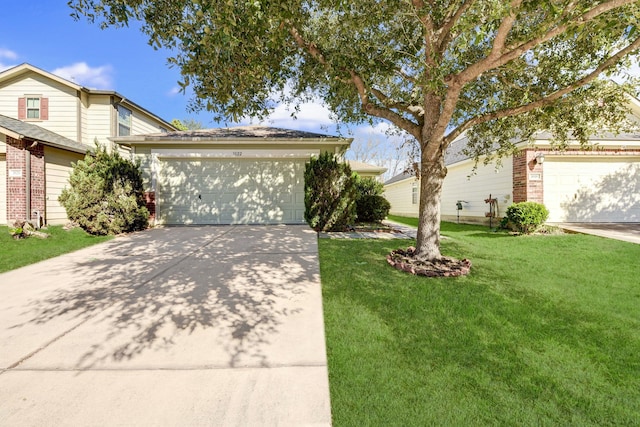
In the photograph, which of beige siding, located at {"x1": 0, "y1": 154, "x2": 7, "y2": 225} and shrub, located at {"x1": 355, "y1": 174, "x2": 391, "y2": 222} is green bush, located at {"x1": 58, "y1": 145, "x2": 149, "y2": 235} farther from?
shrub, located at {"x1": 355, "y1": 174, "x2": 391, "y2": 222}

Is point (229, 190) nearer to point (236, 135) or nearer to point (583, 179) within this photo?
point (236, 135)

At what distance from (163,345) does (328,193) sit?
6.38 m

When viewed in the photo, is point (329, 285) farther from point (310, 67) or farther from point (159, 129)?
point (159, 129)

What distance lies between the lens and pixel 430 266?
16.4 ft

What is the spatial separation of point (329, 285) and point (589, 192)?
1105cm

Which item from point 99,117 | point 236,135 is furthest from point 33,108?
point 236,135

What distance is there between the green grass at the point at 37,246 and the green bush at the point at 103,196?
19.0 inches

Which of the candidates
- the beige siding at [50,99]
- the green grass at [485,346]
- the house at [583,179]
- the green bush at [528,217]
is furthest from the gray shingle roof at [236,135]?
the green grass at [485,346]

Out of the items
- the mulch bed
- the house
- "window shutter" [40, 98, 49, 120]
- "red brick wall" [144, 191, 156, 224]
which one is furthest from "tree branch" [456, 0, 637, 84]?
"window shutter" [40, 98, 49, 120]

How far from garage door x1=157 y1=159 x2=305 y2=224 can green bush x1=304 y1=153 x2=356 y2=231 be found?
1883mm

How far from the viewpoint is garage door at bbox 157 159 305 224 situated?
1039cm

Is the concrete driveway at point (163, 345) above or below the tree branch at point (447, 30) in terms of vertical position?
below

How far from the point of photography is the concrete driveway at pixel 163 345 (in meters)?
1.94

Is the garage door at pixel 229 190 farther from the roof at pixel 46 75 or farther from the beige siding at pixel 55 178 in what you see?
the roof at pixel 46 75
